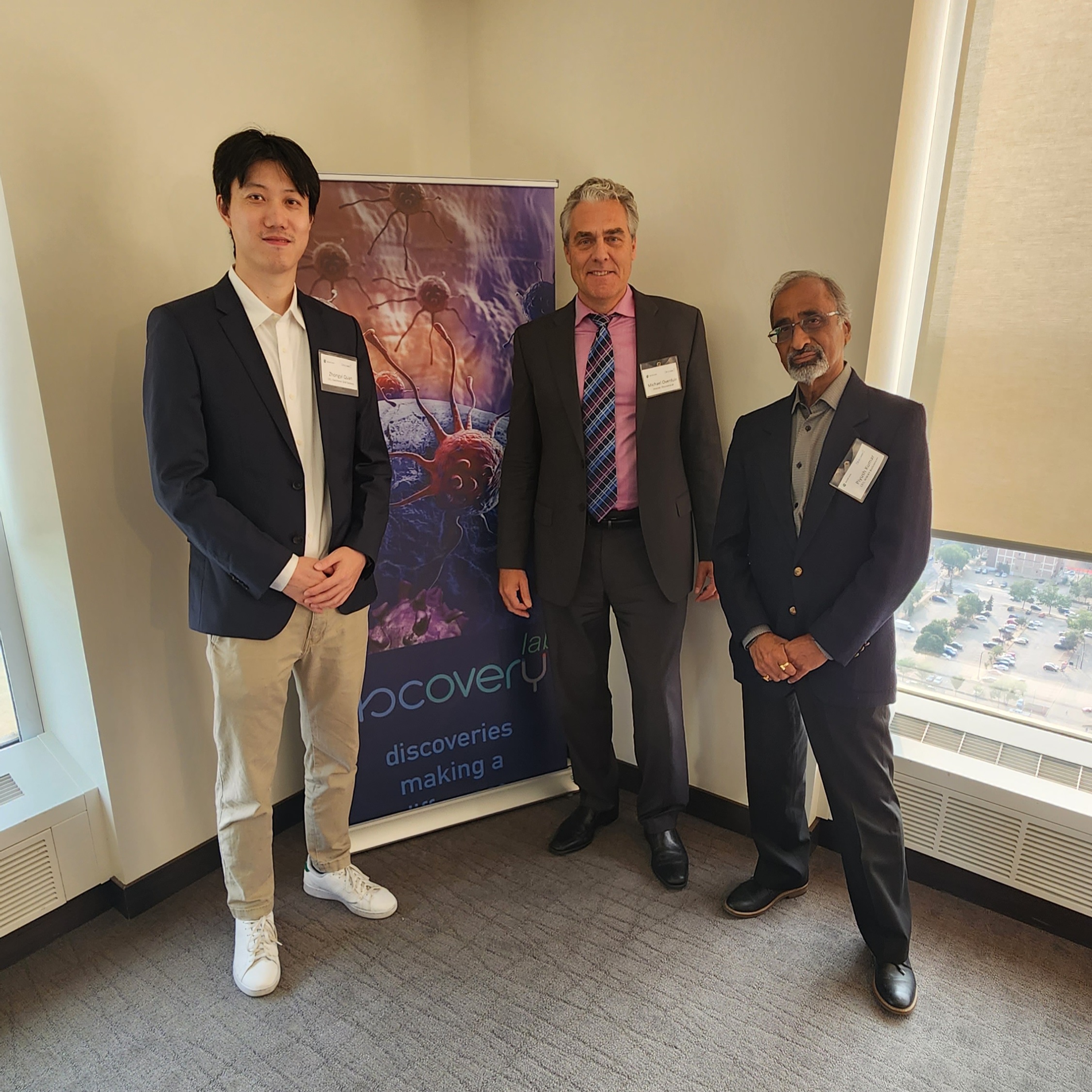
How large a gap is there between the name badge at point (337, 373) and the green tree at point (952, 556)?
176 cm

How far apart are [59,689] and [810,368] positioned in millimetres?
2242

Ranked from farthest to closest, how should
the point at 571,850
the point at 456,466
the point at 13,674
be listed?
the point at 571,850 < the point at 456,466 < the point at 13,674

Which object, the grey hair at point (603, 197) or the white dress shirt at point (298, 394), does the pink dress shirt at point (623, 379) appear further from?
the white dress shirt at point (298, 394)

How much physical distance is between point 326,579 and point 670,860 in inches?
54.1

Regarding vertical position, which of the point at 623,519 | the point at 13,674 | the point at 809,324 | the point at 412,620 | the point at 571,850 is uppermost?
the point at 809,324

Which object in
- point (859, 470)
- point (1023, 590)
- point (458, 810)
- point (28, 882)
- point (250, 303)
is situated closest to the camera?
point (859, 470)

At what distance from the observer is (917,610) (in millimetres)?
2424

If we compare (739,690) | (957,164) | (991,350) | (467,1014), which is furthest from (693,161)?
(467,1014)

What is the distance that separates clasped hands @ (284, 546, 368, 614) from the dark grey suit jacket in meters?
0.61

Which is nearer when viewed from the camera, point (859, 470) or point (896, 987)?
point (859, 470)

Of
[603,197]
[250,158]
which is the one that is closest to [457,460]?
[603,197]

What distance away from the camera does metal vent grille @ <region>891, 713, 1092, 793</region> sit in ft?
7.23

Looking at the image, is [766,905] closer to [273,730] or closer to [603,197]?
[273,730]

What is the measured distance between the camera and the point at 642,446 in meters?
2.23
